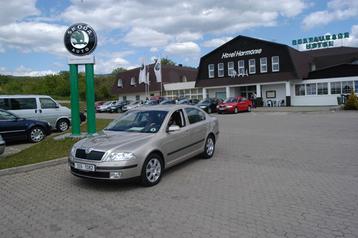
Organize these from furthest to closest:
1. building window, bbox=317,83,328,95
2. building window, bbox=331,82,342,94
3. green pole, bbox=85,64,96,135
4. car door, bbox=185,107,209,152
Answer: building window, bbox=317,83,328,95
building window, bbox=331,82,342,94
green pole, bbox=85,64,96,135
car door, bbox=185,107,209,152

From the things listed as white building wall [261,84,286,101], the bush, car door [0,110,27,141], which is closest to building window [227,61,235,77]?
white building wall [261,84,286,101]

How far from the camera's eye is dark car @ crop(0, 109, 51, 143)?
12.0 meters

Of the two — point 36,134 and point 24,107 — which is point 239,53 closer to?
point 24,107

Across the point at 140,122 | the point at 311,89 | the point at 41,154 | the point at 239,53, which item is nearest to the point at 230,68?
the point at 239,53

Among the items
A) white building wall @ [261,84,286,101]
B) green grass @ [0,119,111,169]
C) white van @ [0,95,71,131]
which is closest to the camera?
green grass @ [0,119,111,169]

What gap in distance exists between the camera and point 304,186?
614 centimetres

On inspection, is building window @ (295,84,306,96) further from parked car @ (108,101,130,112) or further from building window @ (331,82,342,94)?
parked car @ (108,101,130,112)

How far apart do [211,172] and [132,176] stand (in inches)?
81.9

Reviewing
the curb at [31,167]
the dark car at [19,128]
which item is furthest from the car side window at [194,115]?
the dark car at [19,128]

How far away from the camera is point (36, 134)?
12953mm

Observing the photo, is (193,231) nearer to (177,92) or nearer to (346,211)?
Result: (346,211)

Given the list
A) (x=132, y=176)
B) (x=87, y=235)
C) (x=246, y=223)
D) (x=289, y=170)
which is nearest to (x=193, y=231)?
(x=246, y=223)

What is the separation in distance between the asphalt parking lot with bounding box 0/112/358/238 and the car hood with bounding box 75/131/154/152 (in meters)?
0.83

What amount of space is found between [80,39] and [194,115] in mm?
5726
